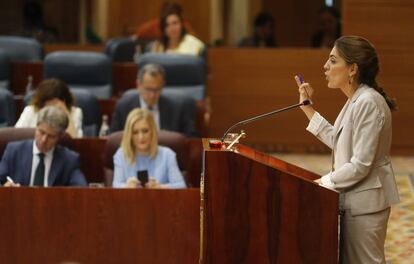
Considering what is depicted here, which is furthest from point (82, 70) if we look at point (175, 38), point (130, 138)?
point (130, 138)

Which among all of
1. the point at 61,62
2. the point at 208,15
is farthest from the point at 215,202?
the point at 208,15

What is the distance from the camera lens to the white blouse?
23.3 feet

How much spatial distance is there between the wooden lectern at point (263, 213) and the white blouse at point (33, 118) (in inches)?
136

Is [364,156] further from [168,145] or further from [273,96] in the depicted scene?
[273,96]

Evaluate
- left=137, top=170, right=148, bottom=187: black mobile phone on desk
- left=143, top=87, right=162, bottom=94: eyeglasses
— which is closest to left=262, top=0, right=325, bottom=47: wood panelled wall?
left=143, top=87, right=162, bottom=94: eyeglasses

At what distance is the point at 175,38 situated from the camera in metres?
9.45

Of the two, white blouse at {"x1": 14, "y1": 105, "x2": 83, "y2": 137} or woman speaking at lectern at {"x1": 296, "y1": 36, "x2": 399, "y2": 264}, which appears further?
white blouse at {"x1": 14, "y1": 105, "x2": 83, "y2": 137}

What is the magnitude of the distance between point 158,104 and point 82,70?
146 cm

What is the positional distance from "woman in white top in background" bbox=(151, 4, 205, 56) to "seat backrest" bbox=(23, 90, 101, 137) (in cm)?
167

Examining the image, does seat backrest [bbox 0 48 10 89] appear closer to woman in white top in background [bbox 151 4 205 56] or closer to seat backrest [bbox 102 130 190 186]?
woman in white top in background [bbox 151 4 205 56]

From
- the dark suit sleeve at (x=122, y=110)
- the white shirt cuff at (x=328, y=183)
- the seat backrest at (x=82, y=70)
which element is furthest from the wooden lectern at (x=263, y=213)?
the seat backrest at (x=82, y=70)

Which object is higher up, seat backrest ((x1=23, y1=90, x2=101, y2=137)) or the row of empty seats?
the row of empty seats

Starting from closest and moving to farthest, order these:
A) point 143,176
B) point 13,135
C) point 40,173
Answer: point 143,176, point 40,173, point 13,135

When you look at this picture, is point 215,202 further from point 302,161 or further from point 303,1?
point 303,1
